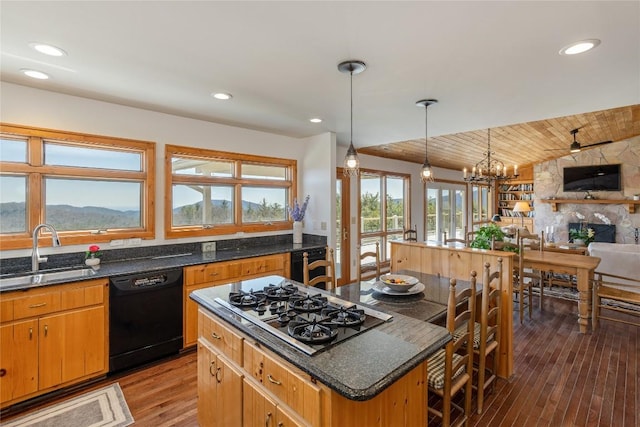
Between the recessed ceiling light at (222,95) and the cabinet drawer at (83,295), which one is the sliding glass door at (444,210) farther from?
the cabinet drawer at (83,295)

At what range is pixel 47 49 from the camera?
2.04 metres

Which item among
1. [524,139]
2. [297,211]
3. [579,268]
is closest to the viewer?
[579,268]

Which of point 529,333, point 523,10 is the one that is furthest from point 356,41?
point 529,333

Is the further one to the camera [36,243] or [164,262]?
[164,262]

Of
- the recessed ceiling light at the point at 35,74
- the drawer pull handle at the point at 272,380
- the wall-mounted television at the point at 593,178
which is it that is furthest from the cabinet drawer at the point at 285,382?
the wall-mounted television at the point at 593,178

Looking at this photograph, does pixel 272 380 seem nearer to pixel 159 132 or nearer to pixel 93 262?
pixel 93 262

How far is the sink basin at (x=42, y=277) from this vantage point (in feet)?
7.67

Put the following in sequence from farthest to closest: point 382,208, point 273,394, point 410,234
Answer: point 410,234 → point 382,208 → point 273,394

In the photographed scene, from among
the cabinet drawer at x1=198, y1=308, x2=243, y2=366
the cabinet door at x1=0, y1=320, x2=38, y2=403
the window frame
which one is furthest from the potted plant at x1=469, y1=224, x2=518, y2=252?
the cabinet door at x1=0, y1=320, x2=38, y2=403

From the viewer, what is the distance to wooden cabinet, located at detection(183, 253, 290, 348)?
3125 mm

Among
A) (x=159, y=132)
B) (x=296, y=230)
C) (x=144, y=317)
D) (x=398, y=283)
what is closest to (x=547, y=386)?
(x=398, y=283)

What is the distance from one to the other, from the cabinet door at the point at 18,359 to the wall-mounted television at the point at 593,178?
1020cm

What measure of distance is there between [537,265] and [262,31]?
4.30m

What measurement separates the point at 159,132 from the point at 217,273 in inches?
68.1
